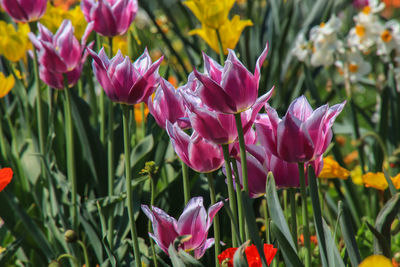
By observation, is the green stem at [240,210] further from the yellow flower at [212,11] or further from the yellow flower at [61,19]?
the yellow flower at [61,19]

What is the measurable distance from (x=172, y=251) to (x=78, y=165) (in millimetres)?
940

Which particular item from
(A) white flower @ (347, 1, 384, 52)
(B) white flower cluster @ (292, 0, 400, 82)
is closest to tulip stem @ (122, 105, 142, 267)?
(B) white flower cluster @ (292, 0, 400, 82)

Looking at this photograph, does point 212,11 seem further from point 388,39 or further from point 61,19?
point 388,39

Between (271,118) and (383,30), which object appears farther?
(383,30)

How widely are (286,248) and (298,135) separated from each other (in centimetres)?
16

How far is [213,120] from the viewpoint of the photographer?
0.77 m

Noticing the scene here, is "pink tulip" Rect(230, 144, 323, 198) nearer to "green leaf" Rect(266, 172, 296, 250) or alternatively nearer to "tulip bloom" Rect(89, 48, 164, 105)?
"green leaf" Rect(266, 172, 296, 250)

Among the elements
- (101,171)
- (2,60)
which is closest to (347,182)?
(101,171)

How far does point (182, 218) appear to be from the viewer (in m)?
0.83

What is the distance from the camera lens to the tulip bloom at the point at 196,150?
814 millimetres

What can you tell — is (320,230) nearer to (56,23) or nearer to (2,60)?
(56,23)

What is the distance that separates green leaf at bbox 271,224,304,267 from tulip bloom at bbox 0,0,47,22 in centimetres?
101

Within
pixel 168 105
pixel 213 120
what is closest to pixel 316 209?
pixel 213 120

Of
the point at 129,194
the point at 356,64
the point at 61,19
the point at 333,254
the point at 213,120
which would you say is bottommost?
the point at 333,254
